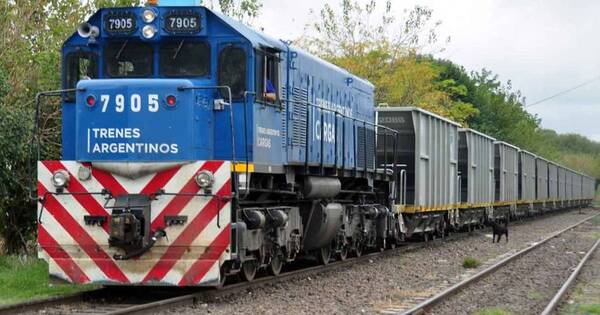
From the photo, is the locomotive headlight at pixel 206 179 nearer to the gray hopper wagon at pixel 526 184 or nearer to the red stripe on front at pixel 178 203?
the red stripe on front at pixel 178 203

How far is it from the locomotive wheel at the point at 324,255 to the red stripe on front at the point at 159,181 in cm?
558

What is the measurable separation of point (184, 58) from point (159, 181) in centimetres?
175

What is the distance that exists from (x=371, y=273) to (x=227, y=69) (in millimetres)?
5326

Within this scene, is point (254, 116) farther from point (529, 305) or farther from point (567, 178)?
point (567, 178)

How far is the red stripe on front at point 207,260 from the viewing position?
10250mm

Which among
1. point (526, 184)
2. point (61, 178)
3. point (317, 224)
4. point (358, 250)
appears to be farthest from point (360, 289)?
point (526, 184)

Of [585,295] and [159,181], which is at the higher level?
[159,181]

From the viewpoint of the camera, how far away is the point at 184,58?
11.1m

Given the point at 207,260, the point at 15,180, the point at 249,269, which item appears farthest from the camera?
the point at 15,180

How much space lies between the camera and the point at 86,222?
1045 cm

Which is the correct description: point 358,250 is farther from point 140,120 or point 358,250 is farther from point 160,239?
point 140,120

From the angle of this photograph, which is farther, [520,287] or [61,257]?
[520,287]


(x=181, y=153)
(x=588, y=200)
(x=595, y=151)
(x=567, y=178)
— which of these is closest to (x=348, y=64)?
(x=181, y=153)

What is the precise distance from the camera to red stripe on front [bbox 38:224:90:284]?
10391 millimetres
